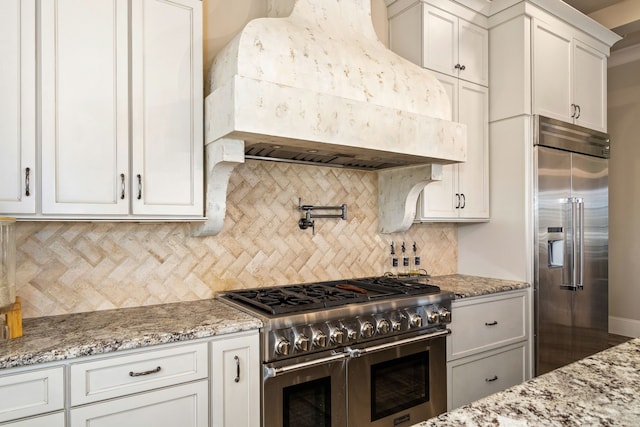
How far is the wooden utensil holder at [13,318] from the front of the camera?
168cm

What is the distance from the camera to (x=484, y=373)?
9.73 feet

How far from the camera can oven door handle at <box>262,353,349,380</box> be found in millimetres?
1963

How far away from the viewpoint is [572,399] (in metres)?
1.04

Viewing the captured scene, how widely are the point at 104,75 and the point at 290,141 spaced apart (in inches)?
35.5

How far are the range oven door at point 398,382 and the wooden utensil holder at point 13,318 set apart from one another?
58.1 inches

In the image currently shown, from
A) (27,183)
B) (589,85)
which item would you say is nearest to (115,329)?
(27,183)

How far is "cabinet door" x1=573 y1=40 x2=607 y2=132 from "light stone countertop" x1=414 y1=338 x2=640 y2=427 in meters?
3.12

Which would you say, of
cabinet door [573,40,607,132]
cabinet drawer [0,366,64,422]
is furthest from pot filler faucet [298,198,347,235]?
cabinet door [573,40,607,132]

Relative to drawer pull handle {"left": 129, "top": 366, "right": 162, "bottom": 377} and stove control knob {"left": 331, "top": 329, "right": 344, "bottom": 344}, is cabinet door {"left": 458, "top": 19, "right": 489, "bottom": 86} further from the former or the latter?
drawer pull handle {"left": 129, "top": 366, "right": 162, "bottom": 377}

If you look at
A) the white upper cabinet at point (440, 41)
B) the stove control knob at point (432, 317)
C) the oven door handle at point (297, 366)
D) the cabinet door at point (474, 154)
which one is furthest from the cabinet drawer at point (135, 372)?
the white upper cabinet at point (440, 41)

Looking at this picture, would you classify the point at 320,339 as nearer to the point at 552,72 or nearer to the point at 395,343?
the point at 395,343

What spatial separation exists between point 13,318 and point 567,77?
4.12m

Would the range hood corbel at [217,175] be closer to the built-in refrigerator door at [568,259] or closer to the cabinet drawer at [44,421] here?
the cabinet drawer at [44,421]

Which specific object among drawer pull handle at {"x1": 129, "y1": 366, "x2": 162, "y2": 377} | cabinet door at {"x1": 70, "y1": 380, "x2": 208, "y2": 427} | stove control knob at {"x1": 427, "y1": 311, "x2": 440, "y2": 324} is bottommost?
cabinet door at {"x1": 70, "y1": 380, "x2": 208, "y2": 427}
